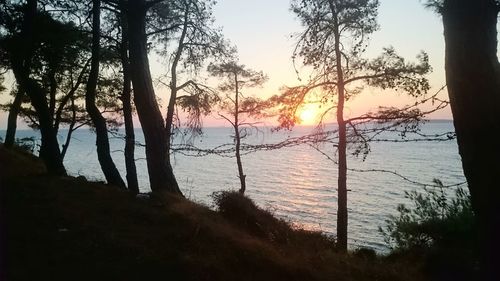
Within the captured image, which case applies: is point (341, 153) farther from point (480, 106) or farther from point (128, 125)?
point (480, 106)

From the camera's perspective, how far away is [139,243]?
5.56m

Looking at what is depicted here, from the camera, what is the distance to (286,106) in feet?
44.7

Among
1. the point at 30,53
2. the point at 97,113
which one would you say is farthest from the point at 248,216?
the point at 30,53

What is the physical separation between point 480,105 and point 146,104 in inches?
280

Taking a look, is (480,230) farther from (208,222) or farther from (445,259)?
(445,259)

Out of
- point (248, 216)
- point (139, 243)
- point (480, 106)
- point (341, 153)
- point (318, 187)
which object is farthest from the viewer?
point (318, 187)

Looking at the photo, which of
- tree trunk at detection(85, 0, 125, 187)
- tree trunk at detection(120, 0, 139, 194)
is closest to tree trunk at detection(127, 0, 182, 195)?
tree trunk at detection(85, 0, 125, 187)

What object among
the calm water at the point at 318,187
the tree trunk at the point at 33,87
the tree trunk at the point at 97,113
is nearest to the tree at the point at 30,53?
the tree trunk at the point at 33,87

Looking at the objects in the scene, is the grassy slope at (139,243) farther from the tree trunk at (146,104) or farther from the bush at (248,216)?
the tree trunk at (146,104)

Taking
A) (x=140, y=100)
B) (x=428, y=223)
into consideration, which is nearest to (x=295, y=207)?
(x=428, y=223)

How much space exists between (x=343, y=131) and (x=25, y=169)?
1008 cm

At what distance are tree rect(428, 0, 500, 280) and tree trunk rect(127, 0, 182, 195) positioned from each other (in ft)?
22.0

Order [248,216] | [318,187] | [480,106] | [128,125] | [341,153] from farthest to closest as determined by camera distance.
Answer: [318,187] < [341,153] < [128,125] < [248,216] < [480,106]

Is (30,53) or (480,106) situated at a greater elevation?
(30,53)
